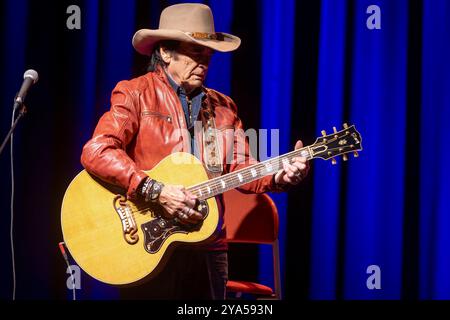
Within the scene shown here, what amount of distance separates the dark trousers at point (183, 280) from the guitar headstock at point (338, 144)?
0.65 metres

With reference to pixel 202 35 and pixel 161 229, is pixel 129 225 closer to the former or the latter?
pixel 161 229

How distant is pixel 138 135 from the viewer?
8.62 feet

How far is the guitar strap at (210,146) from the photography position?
270 cm

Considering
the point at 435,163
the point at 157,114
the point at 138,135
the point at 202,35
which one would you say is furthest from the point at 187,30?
the point at 435,163

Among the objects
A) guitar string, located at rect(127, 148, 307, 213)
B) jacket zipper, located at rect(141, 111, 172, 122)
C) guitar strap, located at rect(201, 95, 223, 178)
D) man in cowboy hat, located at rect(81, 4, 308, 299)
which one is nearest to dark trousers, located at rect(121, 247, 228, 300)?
man in cowboy hat, located at rect(81, 4, 308, 299)

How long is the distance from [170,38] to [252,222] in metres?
0.99

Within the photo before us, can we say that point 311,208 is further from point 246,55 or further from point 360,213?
point 246,55

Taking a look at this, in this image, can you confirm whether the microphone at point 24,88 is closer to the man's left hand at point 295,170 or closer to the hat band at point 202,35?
the hat band at point 202,35

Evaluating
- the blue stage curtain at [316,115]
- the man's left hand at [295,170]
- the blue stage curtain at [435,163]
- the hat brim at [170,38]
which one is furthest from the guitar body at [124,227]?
the blue stage curtain at [435,163]

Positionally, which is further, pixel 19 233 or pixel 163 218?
pixel 19 233

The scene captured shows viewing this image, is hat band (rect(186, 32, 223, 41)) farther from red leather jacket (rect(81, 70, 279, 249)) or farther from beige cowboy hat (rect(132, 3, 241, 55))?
red leather jacket (rect(81, 70, 279, 249))

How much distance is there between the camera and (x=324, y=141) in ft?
8.73

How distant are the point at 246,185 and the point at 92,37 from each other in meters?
1.30
